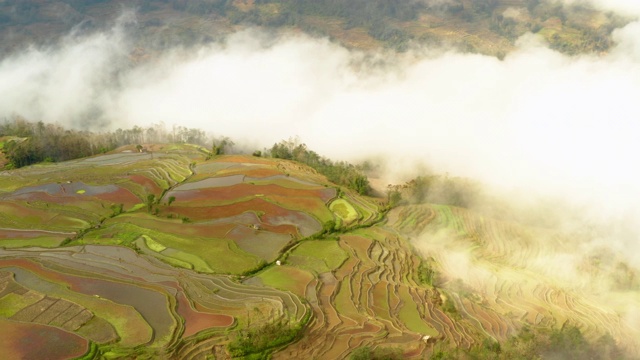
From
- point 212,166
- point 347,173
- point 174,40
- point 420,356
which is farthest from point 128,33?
point 420,356

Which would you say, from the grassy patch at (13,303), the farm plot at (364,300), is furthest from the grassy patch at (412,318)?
the grassy patch at (13,303)

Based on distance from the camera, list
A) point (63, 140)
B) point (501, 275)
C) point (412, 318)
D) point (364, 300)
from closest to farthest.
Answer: point (412, 318)
point (364, 300)
point (501, 275)
point (63, 140)

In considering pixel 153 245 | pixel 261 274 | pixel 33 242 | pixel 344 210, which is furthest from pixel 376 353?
pixel 33 242

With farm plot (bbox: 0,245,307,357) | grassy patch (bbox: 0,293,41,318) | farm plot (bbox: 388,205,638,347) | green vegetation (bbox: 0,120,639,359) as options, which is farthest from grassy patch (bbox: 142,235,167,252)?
farm plot (bbox: 388,205,638,347)

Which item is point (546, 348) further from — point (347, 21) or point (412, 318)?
point (347, 21)

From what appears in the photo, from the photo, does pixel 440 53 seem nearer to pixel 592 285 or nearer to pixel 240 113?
pixel 240 113

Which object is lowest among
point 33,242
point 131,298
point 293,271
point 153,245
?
point 293,271

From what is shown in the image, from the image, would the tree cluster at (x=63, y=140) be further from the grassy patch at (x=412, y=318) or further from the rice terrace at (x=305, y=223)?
the grassy patch at (x=412, y=318)
